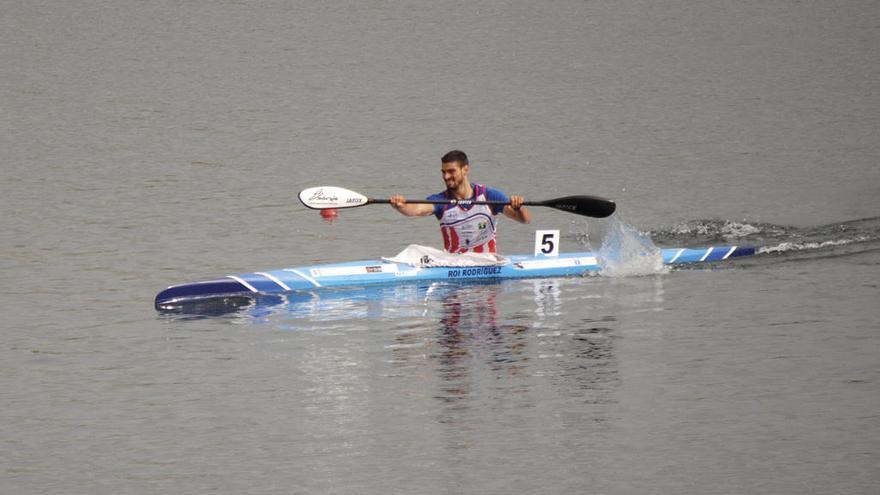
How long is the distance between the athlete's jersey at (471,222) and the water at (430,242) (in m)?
0.79

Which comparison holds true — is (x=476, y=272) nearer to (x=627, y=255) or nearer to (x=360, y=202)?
(x=360, y=202)

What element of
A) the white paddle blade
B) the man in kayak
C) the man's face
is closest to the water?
the man in kayak

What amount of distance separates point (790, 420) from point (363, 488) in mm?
4609

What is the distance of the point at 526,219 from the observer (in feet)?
78.6

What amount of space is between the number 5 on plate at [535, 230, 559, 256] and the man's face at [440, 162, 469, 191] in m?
1.75

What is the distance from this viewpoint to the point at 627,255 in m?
25.4

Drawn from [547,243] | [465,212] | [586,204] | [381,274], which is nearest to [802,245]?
[586,204]

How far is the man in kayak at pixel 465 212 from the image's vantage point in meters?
23.6

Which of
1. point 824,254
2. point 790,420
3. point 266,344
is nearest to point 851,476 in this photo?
point 790,420

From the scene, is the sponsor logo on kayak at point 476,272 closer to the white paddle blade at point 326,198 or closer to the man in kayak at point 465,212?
the man in kayak at point 465,212

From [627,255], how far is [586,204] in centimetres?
142

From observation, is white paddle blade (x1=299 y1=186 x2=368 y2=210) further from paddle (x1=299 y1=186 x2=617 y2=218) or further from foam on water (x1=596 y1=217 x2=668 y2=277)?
foam on water (x1=596 y1=217 x2=668 y2=277)

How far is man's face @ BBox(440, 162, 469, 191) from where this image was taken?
23422 mm

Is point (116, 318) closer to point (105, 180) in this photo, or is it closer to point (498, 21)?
point (105, 180)
